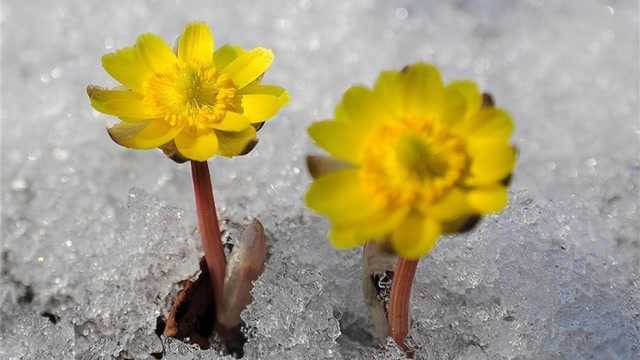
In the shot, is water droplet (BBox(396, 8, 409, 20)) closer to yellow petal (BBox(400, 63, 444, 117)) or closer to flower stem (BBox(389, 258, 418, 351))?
flower stem (BBox(389, 258, 418, 351))

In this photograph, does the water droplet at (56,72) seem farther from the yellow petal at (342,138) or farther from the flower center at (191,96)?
the yellow petal at (342,138)

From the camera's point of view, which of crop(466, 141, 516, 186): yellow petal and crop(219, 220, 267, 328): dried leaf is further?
crop(219, 220, 267, 328): dried leaf

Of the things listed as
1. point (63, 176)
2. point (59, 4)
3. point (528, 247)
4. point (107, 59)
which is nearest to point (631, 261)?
point (528, 247)

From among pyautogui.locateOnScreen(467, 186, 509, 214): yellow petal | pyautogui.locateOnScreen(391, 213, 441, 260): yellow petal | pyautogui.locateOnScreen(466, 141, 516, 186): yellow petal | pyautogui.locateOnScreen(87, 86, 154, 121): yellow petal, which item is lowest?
pyautogui.locateOnScreen(87, 86, 154, 121): yellow petal

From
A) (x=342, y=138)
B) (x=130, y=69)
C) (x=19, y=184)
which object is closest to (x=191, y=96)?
(x=130, y=69)

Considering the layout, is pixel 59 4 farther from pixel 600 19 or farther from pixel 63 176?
pixel 600 19

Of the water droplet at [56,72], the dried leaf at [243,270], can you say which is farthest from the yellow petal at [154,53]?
the water droplet at [56,72]

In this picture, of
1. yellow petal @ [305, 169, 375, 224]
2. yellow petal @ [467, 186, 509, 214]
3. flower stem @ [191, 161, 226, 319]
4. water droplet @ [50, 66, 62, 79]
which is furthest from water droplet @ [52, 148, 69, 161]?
yellow petal @ [467, 186, 509, 214]
